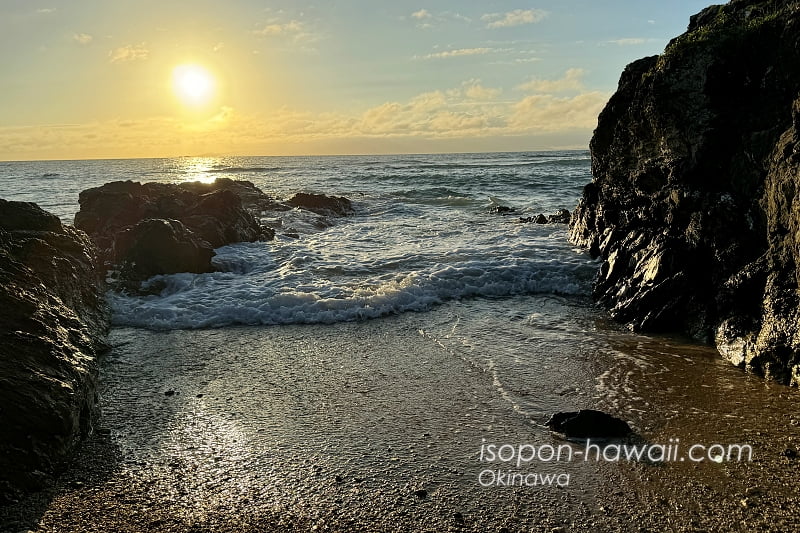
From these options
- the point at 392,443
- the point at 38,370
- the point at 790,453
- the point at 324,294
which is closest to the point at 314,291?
the point at 324,294

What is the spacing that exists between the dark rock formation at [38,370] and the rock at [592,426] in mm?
3643

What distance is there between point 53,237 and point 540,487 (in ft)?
24.1

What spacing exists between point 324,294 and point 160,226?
407 cm

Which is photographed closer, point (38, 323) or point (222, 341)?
point (38, 323)

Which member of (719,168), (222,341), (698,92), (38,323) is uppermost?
(698,92)

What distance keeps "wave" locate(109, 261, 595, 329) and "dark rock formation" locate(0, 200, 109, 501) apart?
65.4 inches

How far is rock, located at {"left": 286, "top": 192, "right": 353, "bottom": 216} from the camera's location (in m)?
21.3

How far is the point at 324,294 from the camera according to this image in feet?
29.5

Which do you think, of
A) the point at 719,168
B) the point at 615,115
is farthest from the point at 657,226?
the point at 615,115

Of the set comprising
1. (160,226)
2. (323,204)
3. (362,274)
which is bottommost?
(362,274)

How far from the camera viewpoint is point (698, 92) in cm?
786

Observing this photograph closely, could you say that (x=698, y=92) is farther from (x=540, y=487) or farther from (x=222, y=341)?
(x=222, y=341)

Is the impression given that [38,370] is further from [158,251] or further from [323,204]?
[323,204]

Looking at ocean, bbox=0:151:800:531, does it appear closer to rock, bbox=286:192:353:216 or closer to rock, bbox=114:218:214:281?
rock, bbox=114:218:214:281
